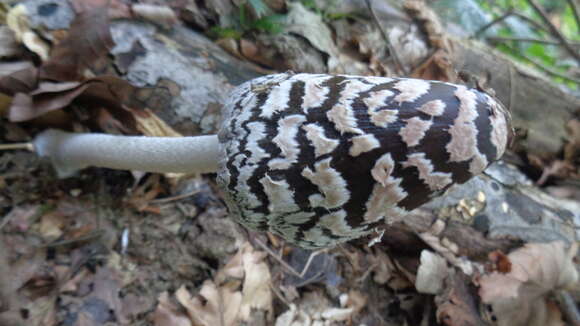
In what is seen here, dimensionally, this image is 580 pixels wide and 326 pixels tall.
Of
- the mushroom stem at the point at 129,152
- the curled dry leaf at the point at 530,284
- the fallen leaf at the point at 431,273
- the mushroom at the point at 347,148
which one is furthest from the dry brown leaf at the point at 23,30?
the curled dry leaf at the point at 530,284

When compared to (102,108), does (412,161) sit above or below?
above

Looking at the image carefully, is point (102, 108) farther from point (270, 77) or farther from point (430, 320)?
point (430, 320)

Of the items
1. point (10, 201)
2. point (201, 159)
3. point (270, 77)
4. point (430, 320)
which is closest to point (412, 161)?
point (270, 77)

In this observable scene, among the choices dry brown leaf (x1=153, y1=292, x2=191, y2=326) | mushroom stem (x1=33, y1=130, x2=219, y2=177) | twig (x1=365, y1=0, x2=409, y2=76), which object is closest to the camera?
mushroom stem (x1=33, y1=130, x2=219, y2=177)

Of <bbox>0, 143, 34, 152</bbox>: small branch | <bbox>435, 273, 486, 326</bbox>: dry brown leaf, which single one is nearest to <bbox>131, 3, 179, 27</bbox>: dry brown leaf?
<bbox>0, 143, 34, 152</bbox>: small branch

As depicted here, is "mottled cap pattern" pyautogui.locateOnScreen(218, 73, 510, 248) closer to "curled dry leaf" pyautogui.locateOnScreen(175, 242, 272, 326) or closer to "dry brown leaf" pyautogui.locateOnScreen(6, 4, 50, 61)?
"curled dry leaf" pyautogui.locateOnScreen(175, 242, 272, 326)

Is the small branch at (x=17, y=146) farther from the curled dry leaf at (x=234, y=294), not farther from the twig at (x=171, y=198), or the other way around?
the curled dry leaf at (x=234, y=294)

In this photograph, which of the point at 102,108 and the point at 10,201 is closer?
the point at 10,201

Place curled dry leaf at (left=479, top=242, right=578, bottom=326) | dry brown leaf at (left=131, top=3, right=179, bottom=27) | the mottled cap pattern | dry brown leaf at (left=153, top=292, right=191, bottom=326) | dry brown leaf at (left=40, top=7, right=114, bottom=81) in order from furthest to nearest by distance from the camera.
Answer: dry brown leaf at (left=131, top=3, right=179, bottom=27) → curled dry leaf at (left=479, top=242, right=578, bottom=326) → dry brown leaf at (left=40, top=7, right=114, bottom=81) → dry brown leaf at (left=153, top=292, right=191, bottom=326) → the mottled cap pattern
